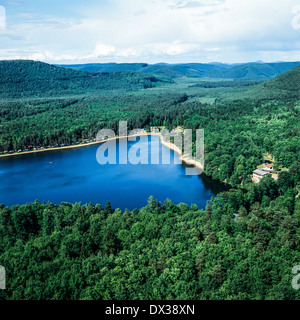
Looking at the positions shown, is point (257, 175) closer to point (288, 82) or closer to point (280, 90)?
point (280, 90)

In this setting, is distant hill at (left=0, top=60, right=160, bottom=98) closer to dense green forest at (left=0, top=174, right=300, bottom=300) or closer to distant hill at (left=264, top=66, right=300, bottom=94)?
distant hill at (left=264, top=66, right=300, bottom=94)

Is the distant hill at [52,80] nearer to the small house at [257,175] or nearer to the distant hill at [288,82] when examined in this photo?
the distant hill at [288,82]

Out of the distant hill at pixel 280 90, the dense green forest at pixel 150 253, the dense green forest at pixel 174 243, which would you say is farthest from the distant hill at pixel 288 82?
the dense green forest at pixel 150 253

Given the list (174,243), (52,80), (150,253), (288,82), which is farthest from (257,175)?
(52,80)

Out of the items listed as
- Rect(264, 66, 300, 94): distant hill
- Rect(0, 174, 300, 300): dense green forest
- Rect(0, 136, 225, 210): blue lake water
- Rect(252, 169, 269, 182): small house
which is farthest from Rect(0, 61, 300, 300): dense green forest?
Rect(264, 66, 300, 94): distant hill

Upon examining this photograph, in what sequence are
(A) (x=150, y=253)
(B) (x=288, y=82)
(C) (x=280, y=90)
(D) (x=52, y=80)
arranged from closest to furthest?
(A) (x=150, y=253), (C) (x=280, y=90), (B) (x=288, y=82), (D) (x=52, y=80)
